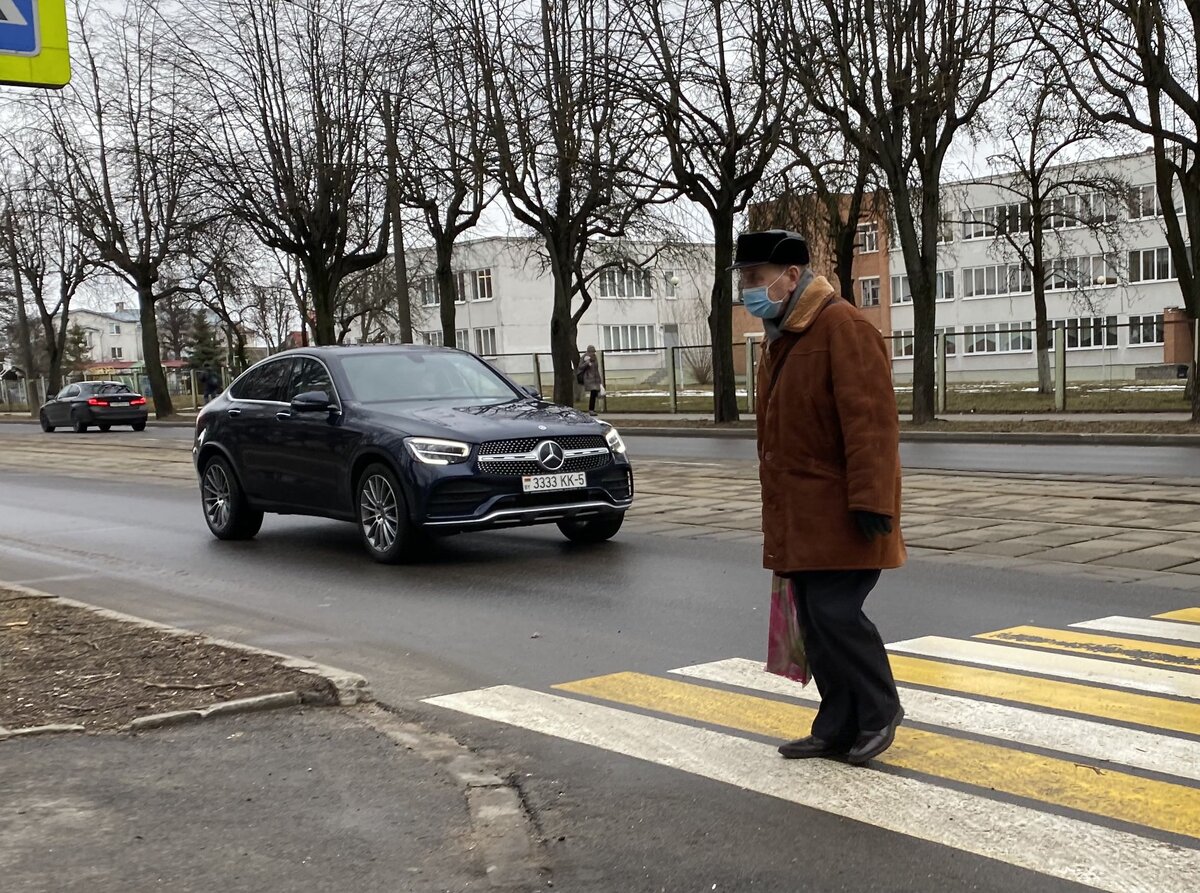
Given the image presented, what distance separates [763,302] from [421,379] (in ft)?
22.2

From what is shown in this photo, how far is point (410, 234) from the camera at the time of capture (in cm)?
3919

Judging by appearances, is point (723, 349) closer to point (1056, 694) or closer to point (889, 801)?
point (1056, 694)

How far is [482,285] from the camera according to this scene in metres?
87.1

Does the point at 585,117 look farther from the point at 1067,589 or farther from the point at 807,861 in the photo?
the point at 807,861

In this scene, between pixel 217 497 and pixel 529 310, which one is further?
pixel 529 310

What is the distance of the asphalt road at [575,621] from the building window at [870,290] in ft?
223

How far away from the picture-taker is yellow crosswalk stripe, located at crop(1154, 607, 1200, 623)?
7180 mm

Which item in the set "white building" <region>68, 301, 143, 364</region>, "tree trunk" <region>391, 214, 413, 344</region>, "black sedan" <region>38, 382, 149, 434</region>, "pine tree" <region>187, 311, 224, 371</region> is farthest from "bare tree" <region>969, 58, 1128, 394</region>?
"white building" <region>68, 301, 143, 364</region>

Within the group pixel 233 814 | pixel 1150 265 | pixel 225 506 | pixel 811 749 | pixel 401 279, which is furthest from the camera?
pixel 1150 265

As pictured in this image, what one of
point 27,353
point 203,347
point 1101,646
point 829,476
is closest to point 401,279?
point 1101,646

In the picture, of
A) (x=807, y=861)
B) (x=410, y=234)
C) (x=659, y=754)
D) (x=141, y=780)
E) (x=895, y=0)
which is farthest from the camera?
(x=410, y=234)

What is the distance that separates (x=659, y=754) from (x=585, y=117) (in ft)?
80.3

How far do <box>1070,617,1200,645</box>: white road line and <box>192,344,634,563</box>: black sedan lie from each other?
13.8 ft

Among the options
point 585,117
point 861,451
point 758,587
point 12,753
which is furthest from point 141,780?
point 585,117
